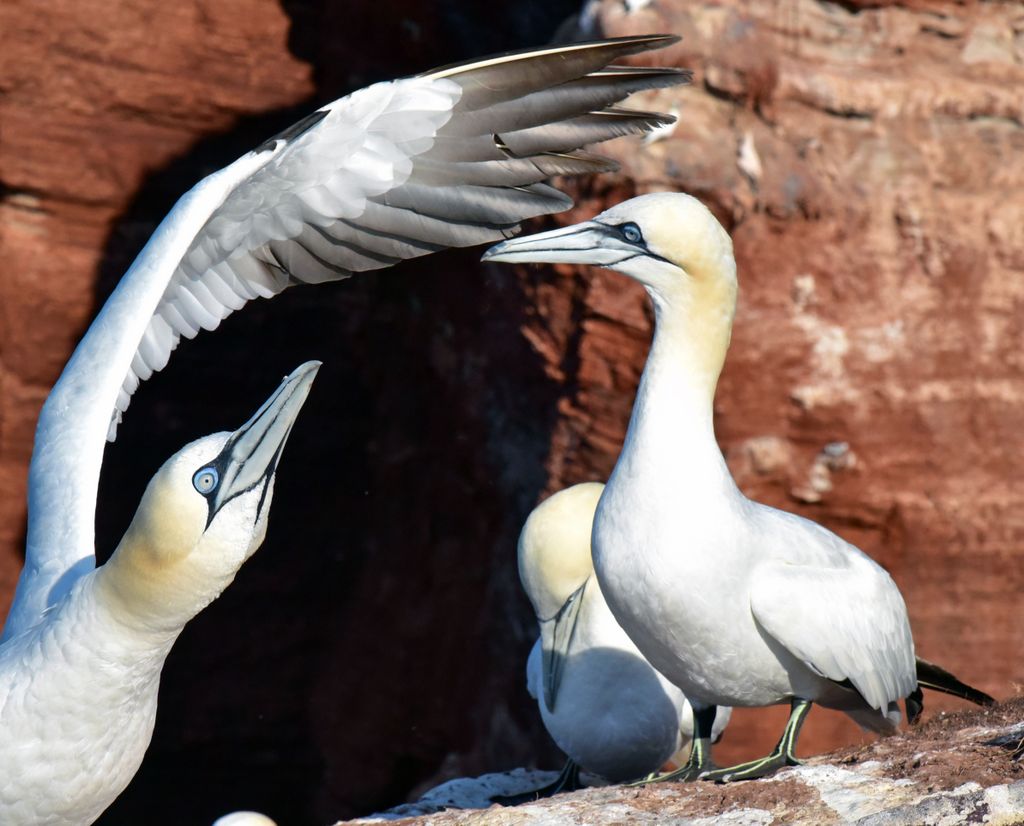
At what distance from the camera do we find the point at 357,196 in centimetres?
467

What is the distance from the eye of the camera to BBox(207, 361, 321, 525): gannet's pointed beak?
132 inches

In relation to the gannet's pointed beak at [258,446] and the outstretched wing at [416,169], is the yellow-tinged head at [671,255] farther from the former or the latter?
the gannet's pointed beak at [258,446]

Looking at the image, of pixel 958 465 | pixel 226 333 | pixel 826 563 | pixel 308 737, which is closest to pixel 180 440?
pixel 226 333

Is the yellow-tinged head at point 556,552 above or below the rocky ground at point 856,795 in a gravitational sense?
above

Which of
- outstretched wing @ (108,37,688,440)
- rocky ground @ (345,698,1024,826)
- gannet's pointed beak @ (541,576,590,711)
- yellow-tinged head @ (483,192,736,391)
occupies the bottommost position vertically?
rocky ground @ (345,698,1024,826)

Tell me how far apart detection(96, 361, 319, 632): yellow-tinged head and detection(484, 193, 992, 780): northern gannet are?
0.98 meters

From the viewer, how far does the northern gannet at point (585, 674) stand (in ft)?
15.7

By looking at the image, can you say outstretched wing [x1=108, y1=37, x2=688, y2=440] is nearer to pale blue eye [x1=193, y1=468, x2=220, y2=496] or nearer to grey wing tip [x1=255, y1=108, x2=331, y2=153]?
grey wing tip [x1=255, y1=108, x2=331, y2=153]

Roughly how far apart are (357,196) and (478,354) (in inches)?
150

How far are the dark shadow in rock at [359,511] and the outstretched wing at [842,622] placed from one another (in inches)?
141

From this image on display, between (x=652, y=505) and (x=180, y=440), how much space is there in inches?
235

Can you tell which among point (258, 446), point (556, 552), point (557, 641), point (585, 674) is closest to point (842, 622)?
point (585, 674)

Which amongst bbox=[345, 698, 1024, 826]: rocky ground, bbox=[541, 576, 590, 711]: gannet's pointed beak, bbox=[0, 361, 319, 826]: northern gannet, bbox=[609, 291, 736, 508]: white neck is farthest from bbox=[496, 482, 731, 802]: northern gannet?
bbox=[0, 361, 319, 826]: northern gannet

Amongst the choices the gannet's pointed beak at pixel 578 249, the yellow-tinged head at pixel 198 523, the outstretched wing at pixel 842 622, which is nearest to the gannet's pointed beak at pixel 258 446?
the yellow-tinged head at pixel 198 523
